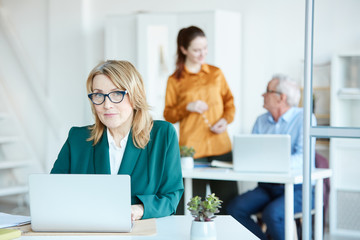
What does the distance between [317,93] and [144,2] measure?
86.3 inches

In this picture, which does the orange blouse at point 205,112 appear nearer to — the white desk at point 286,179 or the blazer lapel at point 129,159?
the white desk at point 286,179

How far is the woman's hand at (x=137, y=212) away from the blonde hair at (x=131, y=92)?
0.26m

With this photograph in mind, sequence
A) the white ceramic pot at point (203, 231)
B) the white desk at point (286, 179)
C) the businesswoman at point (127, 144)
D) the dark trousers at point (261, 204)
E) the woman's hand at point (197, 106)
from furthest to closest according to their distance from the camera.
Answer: the woman's hand at point (197, 106), the dark trousers at point (261, 204), the white desk at point (286, 179), the businesswoman at point (127, 144), the white ceramic pot at point (203, 231)

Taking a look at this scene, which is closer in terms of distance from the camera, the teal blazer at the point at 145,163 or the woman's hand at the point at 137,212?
the woman's hand at the point at 137,212

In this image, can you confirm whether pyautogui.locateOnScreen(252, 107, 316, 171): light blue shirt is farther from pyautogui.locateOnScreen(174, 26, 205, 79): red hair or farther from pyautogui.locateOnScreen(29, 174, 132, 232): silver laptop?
pyautogui.locateOnScreen(29, 174, 132, 232): silver laptop

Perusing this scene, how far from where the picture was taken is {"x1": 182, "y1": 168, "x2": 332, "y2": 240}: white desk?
3.10 metres

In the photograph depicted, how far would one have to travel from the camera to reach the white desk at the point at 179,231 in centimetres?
170

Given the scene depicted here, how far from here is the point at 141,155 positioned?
209 centimetres

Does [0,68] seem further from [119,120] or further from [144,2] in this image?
[119,120]

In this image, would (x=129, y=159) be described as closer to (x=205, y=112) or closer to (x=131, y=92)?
(x=131, y=92)

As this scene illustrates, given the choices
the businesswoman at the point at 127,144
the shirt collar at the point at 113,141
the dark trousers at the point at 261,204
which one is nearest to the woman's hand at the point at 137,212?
the businesswoman at the point at 127,144

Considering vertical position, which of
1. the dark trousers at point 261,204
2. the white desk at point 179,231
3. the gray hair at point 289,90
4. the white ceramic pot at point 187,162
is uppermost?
the gray hair at point 289,90

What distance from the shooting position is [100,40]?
6.08m

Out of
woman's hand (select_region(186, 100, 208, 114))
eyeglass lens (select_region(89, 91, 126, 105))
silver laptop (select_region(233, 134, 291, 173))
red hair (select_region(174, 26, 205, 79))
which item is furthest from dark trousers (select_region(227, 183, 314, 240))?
eyeglass lens (select_region(89, 91, 126, 105))
